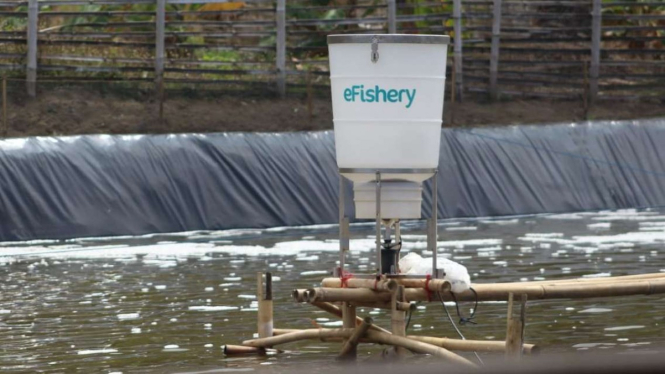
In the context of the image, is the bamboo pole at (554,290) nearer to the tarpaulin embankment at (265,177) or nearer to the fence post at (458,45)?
the tarpaulin embankment at (265,177)

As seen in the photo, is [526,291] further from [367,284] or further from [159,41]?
[159,41]

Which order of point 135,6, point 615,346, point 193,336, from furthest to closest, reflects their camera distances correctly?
point 135,6 → point 193,336 → point 615,346

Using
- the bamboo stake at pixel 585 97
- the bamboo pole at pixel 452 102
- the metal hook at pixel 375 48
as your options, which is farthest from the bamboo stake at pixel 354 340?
the bamboo stake at pixel 585 97

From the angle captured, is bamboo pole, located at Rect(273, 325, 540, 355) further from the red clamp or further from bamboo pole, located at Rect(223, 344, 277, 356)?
bamboo pole, located at Rect(223, 344, 277, 356)

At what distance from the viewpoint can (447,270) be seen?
6395 mm

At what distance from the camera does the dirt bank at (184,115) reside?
1852 centimetres

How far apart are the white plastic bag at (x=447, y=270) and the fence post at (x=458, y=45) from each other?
1567cm

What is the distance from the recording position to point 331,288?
6289 millimetres

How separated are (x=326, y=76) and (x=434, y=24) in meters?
2.86

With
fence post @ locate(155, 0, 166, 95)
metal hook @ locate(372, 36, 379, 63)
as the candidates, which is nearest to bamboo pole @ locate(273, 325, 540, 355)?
metal hook @ locate(372, 36, 379, 63)

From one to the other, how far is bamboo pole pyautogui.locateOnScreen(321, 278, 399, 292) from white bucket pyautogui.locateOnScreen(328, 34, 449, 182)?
57 cm

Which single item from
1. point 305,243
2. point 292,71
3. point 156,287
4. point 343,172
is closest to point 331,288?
point 343,172

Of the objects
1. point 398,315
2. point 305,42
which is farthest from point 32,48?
point 398,315

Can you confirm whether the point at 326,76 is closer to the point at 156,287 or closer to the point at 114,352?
the point at 156,287
